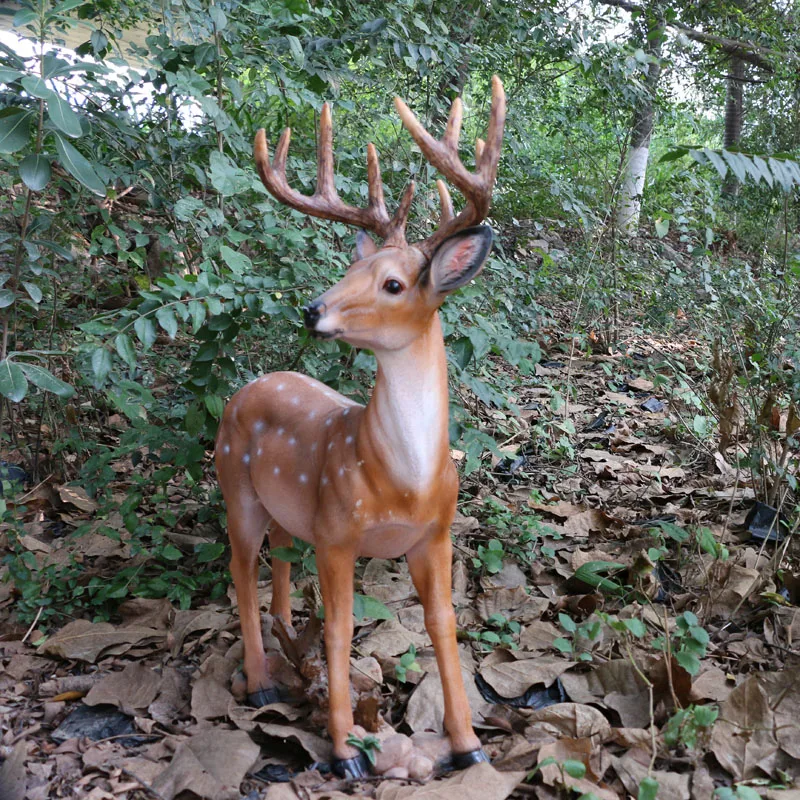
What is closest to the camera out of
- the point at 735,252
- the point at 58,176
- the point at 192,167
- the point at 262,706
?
the point at 262,706

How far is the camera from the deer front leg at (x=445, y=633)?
2387mm

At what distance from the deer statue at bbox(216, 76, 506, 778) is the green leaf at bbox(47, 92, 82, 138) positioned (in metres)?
0.73

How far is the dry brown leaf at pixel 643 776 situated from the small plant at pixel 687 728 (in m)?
0.09

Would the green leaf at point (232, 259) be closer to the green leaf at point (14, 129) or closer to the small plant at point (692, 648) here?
the green leaf at point (14, 129)

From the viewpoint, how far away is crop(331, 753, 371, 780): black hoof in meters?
2.32

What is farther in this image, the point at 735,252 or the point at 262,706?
the point at 735,252

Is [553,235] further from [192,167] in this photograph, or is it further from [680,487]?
[192,167]

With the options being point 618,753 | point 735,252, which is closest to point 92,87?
point 618,753

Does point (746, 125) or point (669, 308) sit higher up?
point (746, 125)

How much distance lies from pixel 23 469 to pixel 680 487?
339 centimetres

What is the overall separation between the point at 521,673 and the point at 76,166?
2.30 metres

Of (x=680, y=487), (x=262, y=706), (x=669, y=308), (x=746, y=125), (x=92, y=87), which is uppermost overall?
(x=746, y=125)

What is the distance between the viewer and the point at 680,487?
4234 mm

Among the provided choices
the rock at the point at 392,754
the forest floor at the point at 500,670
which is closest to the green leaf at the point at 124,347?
the forest floor at the point at 500,670
